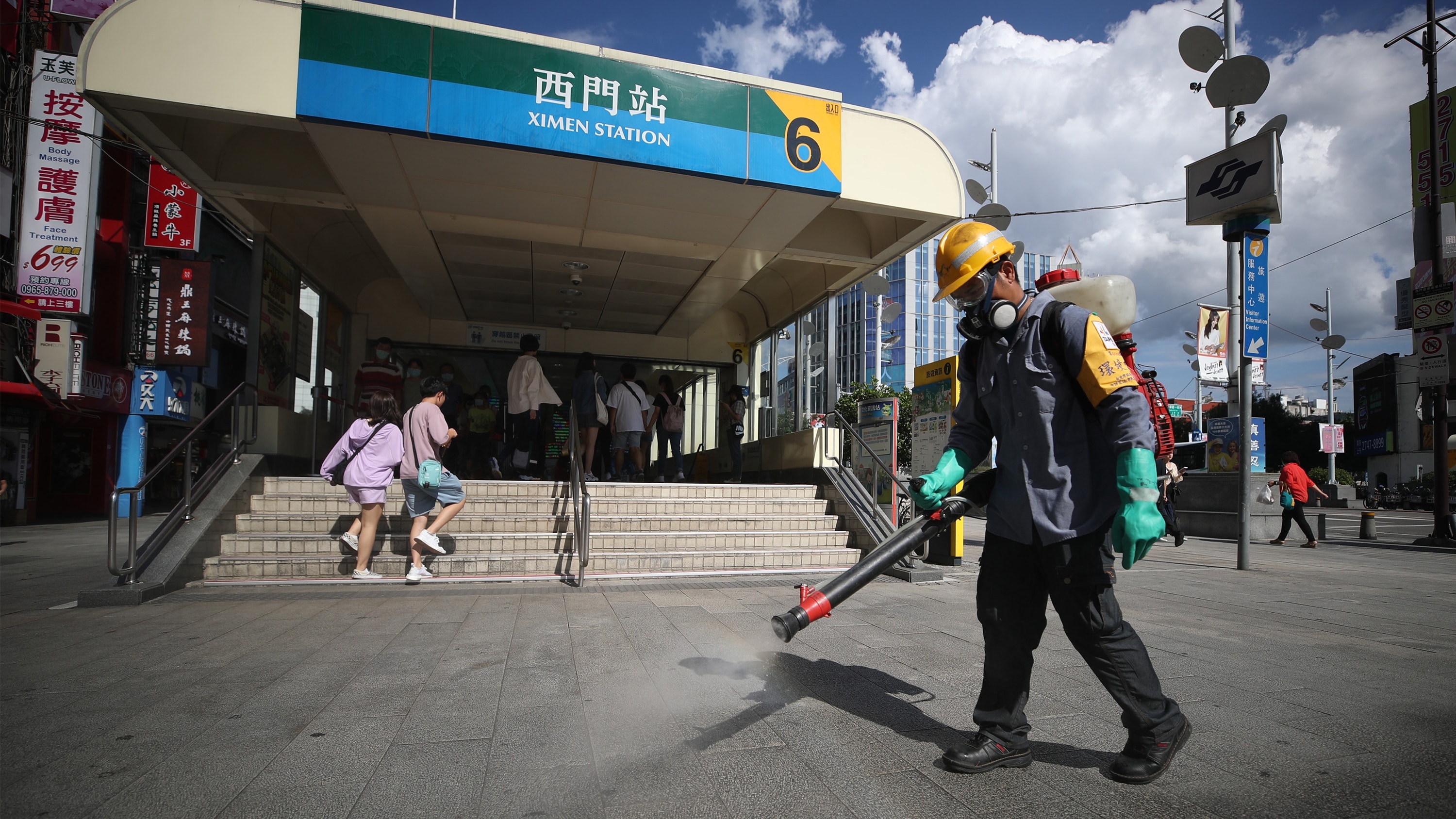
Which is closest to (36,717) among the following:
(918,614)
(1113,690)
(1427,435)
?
(1113,690)

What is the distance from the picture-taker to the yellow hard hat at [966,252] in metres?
2.57

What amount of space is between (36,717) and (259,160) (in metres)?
6.72

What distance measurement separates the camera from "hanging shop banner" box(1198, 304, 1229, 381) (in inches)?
506

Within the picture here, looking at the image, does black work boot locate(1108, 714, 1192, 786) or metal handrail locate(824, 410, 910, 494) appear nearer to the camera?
black work boot locate(1108, 714, 1192, 786)

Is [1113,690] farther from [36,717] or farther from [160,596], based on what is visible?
[160,596]

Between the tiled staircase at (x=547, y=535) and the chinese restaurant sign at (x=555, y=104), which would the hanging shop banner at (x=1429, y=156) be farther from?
the tiled staircase at (x=547, y=535)

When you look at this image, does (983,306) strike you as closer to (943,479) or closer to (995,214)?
(943,479)

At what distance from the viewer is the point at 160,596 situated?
18.7 ft

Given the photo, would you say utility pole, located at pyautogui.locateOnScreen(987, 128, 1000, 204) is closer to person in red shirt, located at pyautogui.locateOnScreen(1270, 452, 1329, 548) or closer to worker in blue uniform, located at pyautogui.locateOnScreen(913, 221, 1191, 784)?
person in red shirt, located at pyautogui.locateOnScreen(1270, 452, 1329, 548)

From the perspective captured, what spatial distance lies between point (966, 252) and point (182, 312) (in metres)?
18.3

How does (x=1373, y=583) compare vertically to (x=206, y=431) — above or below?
below

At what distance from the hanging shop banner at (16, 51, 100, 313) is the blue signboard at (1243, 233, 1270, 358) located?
1917 cm

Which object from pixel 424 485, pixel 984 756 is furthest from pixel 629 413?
pixel 984 756

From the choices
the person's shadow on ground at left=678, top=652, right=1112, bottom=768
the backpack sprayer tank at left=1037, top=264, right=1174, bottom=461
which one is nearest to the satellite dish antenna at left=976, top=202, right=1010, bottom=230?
the backpack sprayer tank at left=1037, top=264, right=1174, bottom=461
